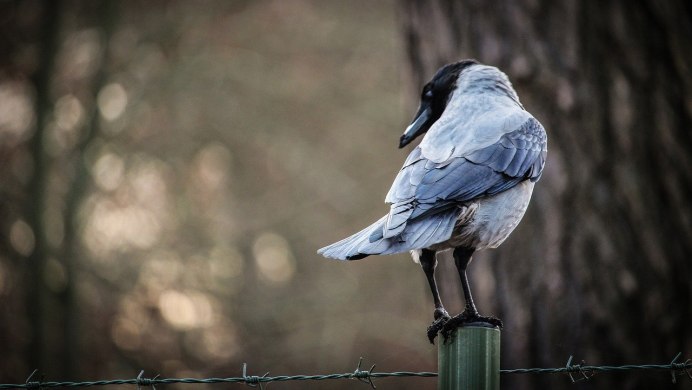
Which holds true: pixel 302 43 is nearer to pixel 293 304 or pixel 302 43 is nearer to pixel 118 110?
pixel 118 110

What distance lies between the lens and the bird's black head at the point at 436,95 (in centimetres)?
495

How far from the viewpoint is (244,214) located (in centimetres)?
1466

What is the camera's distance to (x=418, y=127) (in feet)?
16.2

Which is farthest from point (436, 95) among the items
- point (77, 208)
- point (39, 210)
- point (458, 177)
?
point (39, 210)

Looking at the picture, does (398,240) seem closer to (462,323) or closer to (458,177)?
(462,323)

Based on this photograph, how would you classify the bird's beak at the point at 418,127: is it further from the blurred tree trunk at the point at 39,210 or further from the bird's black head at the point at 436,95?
the blurred tree trunk at the point at 39,210

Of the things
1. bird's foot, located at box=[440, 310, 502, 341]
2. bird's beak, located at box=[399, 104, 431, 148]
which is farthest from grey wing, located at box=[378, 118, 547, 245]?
bird's beak, located at box=[399, 104, 431, 148]

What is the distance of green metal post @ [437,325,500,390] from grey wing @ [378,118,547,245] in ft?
1.76

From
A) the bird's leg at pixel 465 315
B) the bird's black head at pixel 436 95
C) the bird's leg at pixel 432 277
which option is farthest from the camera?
the bird's black head at pixel 436 95

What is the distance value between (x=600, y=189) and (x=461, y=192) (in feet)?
7.66

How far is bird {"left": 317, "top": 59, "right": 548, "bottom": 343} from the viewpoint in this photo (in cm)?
344

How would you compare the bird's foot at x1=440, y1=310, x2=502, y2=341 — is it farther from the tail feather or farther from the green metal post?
the tail feather

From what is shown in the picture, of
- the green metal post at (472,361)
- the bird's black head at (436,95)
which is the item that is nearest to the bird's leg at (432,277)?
the green metal post at (472,361)

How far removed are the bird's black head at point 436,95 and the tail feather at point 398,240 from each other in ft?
4.45
